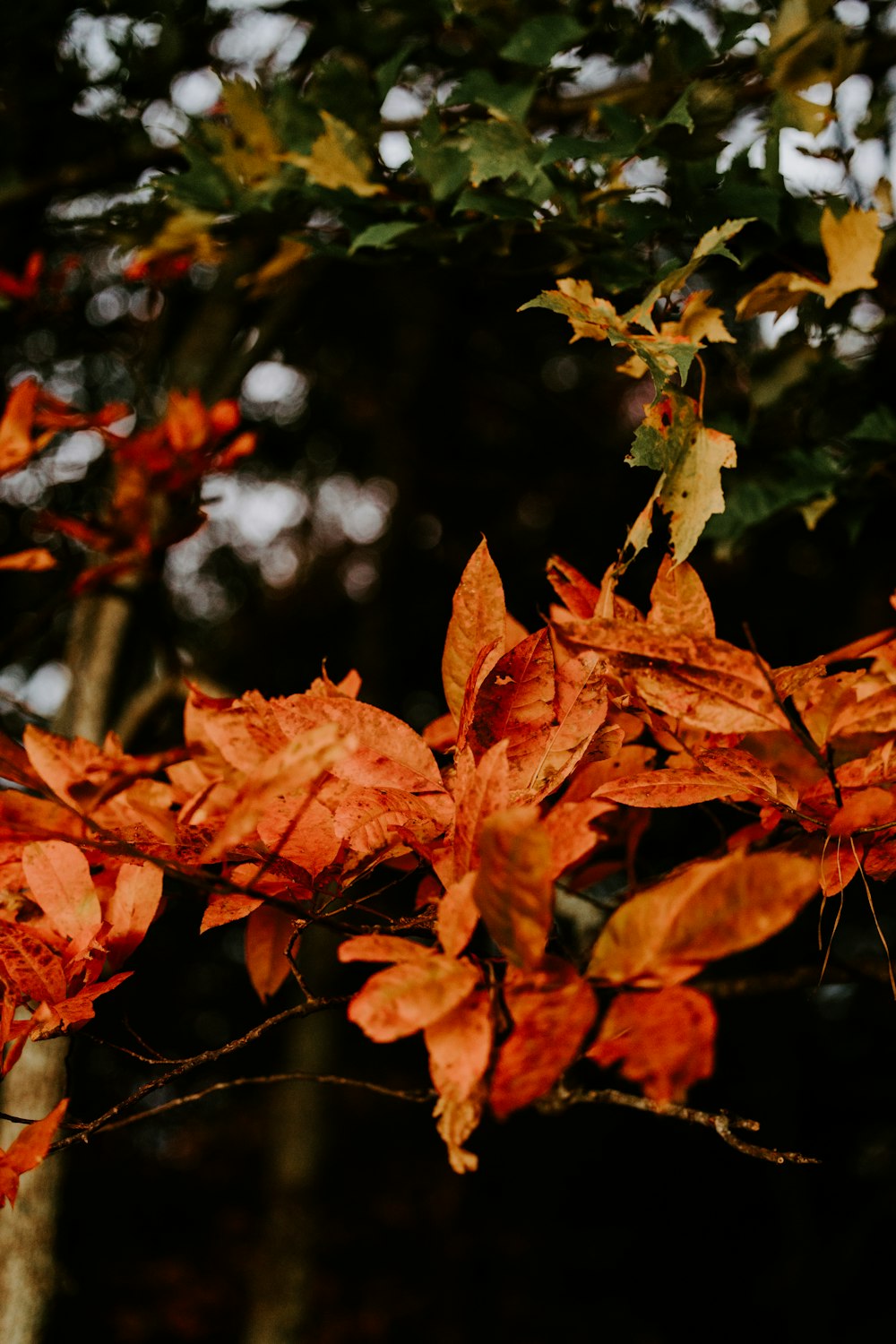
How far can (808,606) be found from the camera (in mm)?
4137

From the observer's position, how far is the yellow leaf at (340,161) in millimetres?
823

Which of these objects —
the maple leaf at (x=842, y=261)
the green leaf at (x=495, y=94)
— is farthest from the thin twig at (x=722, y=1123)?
the green leaf at (x=495, y=94)

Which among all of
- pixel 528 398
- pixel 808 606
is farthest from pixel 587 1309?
pixel 528 398

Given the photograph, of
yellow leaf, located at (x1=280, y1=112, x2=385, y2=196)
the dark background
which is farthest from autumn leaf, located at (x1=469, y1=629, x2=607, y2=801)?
the dark background

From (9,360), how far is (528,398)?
2.61m

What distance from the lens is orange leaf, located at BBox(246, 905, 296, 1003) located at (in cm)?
60

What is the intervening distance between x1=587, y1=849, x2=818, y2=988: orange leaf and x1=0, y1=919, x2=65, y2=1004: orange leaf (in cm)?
36

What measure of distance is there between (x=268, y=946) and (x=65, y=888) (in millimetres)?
144

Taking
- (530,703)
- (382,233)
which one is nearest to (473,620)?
(530,703)

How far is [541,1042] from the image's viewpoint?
0.35 m

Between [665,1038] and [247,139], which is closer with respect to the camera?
[665,1038]

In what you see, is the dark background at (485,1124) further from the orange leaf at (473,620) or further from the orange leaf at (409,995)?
the orange leaf at (409,995)

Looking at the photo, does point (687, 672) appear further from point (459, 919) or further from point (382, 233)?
point (382, 233)

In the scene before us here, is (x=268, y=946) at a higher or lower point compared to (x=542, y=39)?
lower
